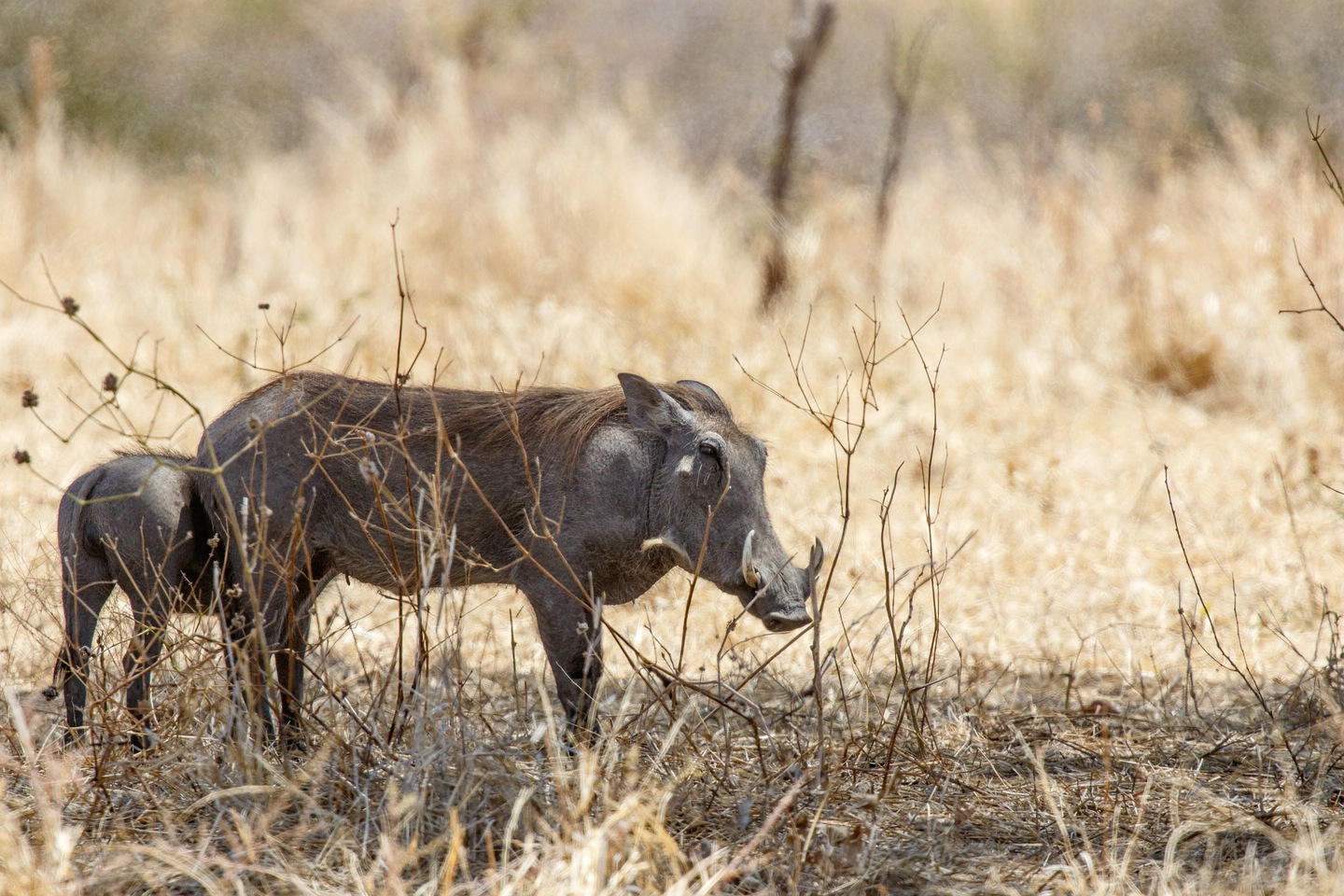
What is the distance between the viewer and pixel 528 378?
6918 mm

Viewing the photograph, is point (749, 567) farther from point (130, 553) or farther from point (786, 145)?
point (786, 145)

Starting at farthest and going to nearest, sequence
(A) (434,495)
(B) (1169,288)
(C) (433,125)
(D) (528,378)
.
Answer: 1. (C) (433,125)
2. (B) (1169,288)
3. (D) (528,378)
4. (A) (434,495)

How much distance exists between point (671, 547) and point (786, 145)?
18.9 ft

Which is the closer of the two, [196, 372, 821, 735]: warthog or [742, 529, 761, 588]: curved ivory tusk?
[742, 529, 761, 588]: curved ivory tusk

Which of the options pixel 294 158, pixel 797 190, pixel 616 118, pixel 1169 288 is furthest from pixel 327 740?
pixel 294 158

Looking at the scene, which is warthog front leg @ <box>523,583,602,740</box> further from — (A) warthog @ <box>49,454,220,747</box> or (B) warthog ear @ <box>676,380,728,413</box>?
(A) warthog @ <box>49,454,220,747</box>

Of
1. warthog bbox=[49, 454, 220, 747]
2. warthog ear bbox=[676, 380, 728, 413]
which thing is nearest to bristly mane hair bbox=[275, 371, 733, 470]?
warthog ear bbox=[676, 380, 728, 413]

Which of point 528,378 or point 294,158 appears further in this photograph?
point 294,158

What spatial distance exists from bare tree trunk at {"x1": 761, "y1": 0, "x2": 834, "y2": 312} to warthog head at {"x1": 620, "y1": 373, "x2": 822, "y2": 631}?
4.77 m

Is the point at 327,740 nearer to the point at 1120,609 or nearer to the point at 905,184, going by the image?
the point at 1120,609

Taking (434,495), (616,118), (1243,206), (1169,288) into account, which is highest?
(616,118)

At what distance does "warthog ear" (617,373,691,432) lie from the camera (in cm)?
329

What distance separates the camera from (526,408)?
3469 millimetres

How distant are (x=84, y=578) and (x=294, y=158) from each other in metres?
10.5
